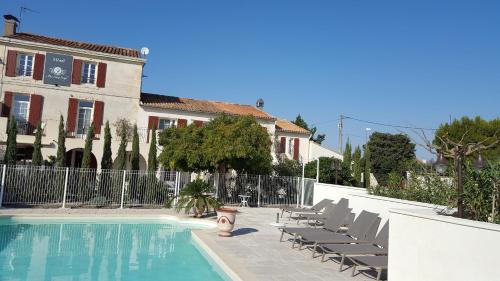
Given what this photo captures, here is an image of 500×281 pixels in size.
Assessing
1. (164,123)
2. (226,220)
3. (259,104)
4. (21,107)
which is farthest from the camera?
(259,104)

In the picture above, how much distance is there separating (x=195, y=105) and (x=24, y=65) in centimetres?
1070

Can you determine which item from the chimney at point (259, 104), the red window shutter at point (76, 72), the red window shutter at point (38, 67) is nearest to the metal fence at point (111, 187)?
the red window shutter at point (76, 72)

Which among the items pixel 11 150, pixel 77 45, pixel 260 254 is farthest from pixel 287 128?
pixel 260 254

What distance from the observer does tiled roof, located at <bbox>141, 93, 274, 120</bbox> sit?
85.6ft

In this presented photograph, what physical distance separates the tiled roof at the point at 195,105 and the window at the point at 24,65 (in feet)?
21.9

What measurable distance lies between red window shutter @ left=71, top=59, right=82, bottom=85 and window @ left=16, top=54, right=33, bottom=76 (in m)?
2.28

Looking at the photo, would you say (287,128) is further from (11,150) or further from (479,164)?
(479,164)

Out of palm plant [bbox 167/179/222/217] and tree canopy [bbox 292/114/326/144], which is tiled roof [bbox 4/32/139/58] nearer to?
palm plant [bbox 167/179/222/217]

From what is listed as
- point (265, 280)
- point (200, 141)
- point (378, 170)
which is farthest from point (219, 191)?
point (378, 170)

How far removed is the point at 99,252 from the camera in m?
10.0

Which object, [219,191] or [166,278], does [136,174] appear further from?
[166,278]

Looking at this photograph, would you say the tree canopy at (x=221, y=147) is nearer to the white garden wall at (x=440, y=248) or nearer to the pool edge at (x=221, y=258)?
the pool edge at (x=221, y=258)

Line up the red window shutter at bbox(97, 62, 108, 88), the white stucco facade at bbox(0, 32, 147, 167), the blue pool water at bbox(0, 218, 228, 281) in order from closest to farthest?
1. the blue pool water at bbox(0, 218, 228, 281)
2. the white stucco facade at bbox(0, 32, 147, 167)
3. the red window shutter at bbox(97, 62, 108, 88)

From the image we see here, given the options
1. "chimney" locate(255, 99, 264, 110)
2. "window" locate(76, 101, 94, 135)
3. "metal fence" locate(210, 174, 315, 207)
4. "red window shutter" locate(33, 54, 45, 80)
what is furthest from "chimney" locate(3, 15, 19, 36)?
"chimney" locate(255, 99, 264, 110)
